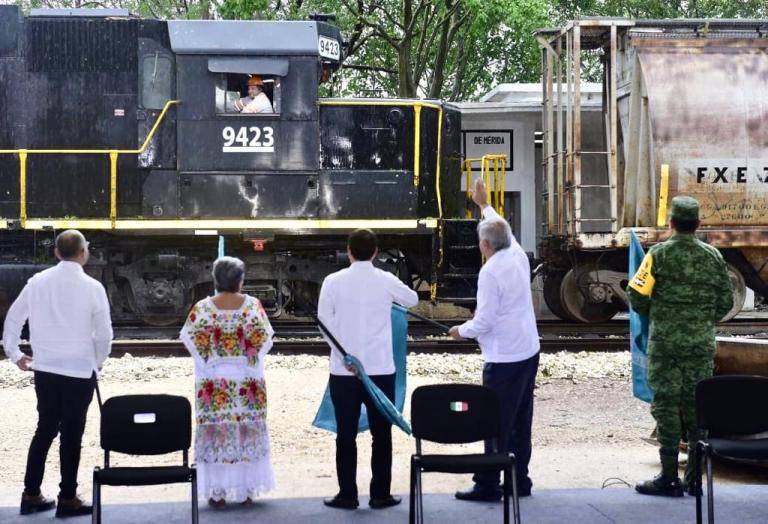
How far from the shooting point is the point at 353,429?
595 centimetres

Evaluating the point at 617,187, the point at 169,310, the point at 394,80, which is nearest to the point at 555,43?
the point at 617,187

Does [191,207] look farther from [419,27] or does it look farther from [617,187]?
[419,27]

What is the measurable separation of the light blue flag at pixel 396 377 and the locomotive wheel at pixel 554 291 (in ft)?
26.4

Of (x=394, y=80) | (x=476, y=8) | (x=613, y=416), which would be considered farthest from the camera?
(x=394, y=80)

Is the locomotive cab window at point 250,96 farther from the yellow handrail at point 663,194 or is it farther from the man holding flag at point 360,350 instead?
the man holding flag at point 360,350

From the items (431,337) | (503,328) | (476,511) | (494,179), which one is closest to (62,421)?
(476,511)

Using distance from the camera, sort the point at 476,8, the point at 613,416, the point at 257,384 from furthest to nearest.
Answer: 1. the point at 476,8
2. the point at 613,416
3. the point at 257,384

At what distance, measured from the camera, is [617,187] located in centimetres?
1360

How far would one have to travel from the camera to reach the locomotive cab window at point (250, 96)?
12.5 m

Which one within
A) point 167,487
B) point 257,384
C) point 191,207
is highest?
point 191,207

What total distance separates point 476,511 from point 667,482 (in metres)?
1.18

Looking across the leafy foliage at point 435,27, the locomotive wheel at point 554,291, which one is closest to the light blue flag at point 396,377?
the locomotive wheel at point 554,291

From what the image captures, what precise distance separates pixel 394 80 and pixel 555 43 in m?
12.2

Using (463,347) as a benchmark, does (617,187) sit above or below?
above
